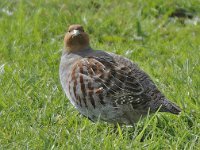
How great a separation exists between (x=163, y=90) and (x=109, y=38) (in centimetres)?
188

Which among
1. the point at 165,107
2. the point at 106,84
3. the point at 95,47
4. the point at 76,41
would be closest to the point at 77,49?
the point at 76,41

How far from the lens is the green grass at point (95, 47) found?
4910 mm

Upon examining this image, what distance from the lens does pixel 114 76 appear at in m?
5.29

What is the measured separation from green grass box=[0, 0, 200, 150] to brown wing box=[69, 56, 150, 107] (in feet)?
0.68

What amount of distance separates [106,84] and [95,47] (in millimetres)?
2259

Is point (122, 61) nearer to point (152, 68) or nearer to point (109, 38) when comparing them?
point (152, 68)

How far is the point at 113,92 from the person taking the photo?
5.21m

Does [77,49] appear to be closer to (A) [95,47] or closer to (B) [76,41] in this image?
(B) [76,41]

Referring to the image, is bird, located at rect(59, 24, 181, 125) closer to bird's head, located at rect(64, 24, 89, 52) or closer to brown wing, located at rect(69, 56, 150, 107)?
brown wing, located at rect(69, 56, 150, 107)

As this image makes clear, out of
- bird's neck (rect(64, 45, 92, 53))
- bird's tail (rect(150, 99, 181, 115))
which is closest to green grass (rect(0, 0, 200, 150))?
bird's tail (rect(150, 99, 181, 115))

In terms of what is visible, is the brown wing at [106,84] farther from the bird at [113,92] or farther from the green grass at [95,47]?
the green grass at [95,47]

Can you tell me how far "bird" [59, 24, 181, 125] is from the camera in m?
5.21

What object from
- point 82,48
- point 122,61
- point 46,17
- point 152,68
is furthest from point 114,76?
point 46,17

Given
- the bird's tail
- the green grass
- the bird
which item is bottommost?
the green grass
